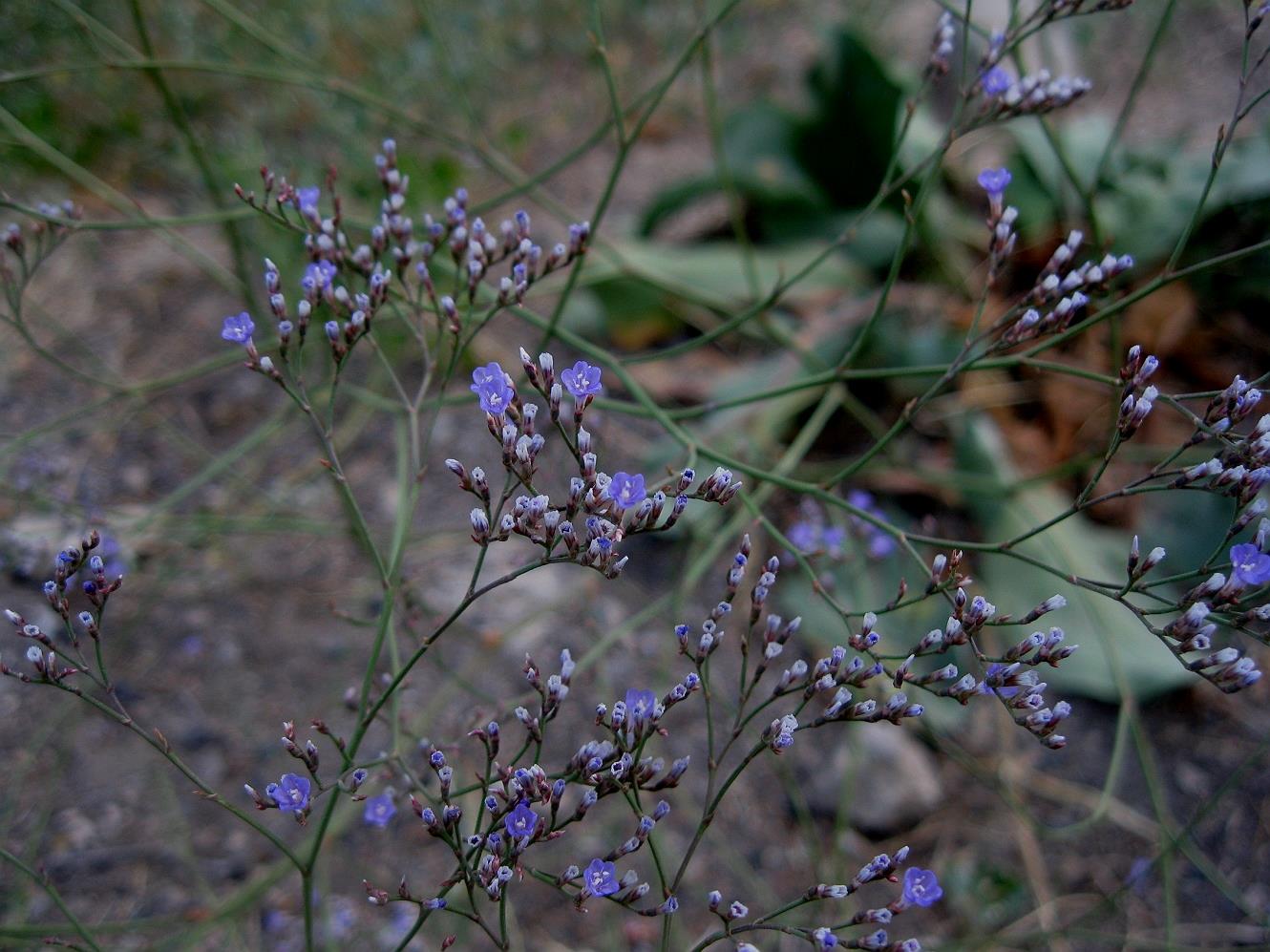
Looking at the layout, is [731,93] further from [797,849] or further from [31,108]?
[797,849]

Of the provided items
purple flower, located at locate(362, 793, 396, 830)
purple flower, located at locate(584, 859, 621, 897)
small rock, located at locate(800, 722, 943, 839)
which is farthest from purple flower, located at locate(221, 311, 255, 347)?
small rock, located at locate(800, 722, 943, 839)

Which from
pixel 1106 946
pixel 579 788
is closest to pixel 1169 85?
pixel 1106 946

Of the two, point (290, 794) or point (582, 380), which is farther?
point (582, 380)

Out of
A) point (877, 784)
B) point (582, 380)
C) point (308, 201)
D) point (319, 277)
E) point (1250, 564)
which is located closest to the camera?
point (1250, 564)

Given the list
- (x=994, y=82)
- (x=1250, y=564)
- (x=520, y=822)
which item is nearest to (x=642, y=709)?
(x=520, y=822)

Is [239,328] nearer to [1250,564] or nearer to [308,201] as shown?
[308,201]
